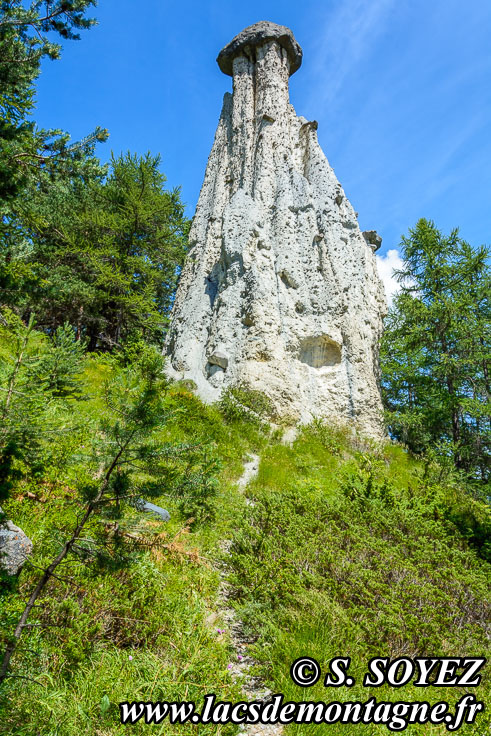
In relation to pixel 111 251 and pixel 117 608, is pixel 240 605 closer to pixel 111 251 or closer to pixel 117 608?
pixel 117 608

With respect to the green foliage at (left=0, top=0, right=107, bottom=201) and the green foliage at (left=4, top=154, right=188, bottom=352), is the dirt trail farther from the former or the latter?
the green foliage at (left=4, top=154, right=188, bottom=352)

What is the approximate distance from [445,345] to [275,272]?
23.5 ft

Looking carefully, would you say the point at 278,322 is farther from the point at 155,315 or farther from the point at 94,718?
the point at 94,718

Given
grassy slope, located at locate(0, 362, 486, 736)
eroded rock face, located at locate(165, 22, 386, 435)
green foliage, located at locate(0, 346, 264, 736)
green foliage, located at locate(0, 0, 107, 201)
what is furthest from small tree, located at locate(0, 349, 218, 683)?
eroded rock face, located at locate(165, 22, 386, 435)

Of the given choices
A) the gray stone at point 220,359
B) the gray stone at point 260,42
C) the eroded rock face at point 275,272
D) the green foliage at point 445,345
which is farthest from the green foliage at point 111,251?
the green foliage at point 445,345

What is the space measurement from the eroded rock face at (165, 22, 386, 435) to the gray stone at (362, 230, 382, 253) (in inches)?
154

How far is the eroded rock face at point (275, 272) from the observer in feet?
41.7

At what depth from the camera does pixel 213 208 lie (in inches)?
656

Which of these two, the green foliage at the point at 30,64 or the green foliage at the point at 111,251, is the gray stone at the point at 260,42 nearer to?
the green foliage at the point at 111,251

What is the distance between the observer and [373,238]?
822 inches

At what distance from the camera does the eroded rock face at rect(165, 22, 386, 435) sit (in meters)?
12.7

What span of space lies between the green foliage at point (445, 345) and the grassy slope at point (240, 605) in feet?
25.5

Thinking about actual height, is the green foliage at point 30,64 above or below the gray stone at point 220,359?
above

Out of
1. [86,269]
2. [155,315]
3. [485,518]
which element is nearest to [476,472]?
[485,518]
